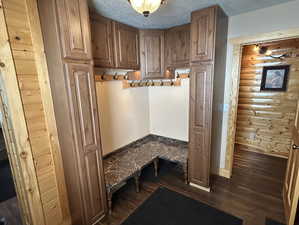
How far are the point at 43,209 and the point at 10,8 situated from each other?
1819mm

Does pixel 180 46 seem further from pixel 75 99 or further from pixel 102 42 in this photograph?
pixel 75 99

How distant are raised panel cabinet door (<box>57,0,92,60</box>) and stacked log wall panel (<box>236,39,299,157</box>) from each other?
328 cm

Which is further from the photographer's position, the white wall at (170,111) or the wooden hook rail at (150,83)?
the white wall at (170,111)

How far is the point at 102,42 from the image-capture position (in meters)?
1.97

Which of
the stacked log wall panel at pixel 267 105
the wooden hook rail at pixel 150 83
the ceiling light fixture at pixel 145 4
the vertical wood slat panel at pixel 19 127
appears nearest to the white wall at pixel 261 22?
the wooden hook rail at pixel 150 83

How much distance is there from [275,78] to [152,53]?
2.62m

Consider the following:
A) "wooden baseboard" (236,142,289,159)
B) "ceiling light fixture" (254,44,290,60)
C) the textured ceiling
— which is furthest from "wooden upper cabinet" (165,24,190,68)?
"wooden baseboard" (236,142,289,159)

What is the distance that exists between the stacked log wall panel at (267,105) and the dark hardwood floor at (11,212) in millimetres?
4391

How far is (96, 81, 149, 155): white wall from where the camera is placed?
7.88 ft

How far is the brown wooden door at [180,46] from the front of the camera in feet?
7.65

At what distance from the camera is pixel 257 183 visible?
8.12ft

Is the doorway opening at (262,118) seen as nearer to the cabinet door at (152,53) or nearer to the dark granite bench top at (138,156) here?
the dark granite bench top at (138,156)

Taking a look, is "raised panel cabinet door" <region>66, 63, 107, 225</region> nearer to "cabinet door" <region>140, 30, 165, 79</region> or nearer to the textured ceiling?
the textured ceiling

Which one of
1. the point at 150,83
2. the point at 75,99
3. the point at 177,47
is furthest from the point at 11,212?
the point at 177,47
